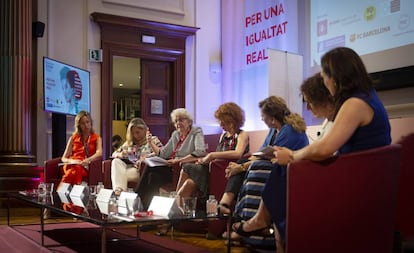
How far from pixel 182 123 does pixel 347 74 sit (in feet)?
7.77

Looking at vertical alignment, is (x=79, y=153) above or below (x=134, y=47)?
below

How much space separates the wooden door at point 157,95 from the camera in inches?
257

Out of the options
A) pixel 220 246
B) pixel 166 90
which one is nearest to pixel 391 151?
pixel 220 246

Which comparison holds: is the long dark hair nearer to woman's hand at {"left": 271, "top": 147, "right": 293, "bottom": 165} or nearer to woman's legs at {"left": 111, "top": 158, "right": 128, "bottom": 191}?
woman's hand at {"left": 271, "top": 147, "right": 293, "bottom": 165}

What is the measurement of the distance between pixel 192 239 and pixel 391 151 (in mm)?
1919

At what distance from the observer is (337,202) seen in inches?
72.4

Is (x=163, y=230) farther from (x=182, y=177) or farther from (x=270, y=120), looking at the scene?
(x=270, y=120)

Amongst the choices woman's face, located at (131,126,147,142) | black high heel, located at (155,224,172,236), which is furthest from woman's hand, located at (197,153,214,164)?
woman's face, located at (131,126,147,142)

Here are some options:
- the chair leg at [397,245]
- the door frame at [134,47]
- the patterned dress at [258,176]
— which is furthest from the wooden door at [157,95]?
the chair leg at [397,245]

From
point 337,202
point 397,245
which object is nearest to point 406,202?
point 397,245

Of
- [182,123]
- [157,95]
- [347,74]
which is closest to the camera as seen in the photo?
[347,74]

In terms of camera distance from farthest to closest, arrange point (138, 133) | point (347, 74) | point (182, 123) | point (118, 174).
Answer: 1. point (138, 133)
2. point (118, 174)
3. point (182, 123)
4. point (347, 74)

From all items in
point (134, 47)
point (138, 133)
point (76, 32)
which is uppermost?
point (76, 32)

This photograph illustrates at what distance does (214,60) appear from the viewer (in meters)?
6.84
